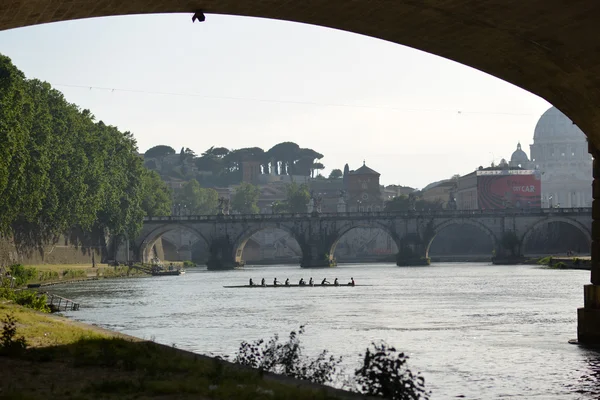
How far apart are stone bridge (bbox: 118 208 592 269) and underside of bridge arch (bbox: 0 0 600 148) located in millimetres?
106516

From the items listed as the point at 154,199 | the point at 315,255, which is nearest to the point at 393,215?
the point at 315,255

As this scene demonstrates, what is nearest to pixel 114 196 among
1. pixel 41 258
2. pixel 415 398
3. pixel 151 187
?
pixel 41 258

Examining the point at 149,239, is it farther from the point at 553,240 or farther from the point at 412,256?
the point at 553,240

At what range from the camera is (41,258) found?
84.2 metres

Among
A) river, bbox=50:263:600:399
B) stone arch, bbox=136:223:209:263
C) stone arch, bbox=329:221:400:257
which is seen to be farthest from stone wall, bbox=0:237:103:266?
stone arch, bbox=329:221:400:257

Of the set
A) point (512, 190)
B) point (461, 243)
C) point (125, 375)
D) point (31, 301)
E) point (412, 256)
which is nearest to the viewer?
point (125, 375)

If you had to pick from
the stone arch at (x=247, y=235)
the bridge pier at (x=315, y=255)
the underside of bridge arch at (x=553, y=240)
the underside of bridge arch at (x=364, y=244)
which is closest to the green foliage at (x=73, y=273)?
the stone arch at (x=247, y=235)

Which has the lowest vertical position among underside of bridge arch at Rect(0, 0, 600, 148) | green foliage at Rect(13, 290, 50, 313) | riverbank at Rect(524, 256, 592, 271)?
green foliage at Rect(13, 290, 50, 313)

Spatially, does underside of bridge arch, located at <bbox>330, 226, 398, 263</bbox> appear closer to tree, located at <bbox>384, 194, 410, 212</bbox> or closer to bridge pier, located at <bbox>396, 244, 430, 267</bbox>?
tree, located at <bbox>384, 194, 410, 212</bbox>

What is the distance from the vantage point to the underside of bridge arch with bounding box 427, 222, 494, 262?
156500 mm

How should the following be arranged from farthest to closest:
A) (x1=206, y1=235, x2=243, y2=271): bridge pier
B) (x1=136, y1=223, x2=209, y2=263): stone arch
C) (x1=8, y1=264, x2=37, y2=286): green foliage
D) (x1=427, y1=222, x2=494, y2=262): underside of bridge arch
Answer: (x1=427, y1=222, x2=494, y2=262): underside of bridge arch
(x1=206, y1=235, x2=243, y2=271): bridge pier
(x1=136, y1=223, x2=209, y2=263): stone arch
(x1=8, y1=264, x2=37, y2=286): green foliage

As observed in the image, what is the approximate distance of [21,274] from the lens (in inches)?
2522

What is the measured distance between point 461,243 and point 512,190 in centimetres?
1191

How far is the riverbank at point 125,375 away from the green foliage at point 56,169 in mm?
39436
